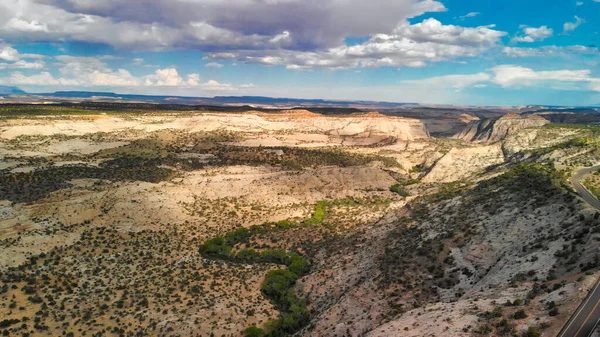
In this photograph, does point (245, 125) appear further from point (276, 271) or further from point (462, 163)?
point (276, 271)

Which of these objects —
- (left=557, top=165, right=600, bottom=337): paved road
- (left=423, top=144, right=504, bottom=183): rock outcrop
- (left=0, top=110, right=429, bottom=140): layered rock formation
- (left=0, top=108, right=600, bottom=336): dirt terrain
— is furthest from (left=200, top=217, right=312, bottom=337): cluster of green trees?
(left=0, top=110, right=429, bottom=140): layered rock formation

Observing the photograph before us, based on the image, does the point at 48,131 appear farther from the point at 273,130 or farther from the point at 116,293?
the point at 116,293

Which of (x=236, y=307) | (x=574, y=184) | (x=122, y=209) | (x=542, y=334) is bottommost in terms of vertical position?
(x=236, y=307)

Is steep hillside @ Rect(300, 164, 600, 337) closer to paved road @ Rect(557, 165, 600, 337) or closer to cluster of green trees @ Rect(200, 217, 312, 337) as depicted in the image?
paved road @ Rect(557, 165, 600, 337)

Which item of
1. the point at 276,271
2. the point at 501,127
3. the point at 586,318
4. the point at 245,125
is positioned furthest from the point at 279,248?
the point at 501,127

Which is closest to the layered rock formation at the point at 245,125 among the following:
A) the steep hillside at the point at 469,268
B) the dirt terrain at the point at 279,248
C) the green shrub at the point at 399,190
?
the dirt terrain at the point at 279,248

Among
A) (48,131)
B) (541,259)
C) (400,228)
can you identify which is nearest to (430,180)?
(400,228)

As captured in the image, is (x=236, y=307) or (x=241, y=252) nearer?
(x=236, y=307)

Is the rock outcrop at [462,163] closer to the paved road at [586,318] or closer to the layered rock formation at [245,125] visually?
the layered rock formation at [245,125]
